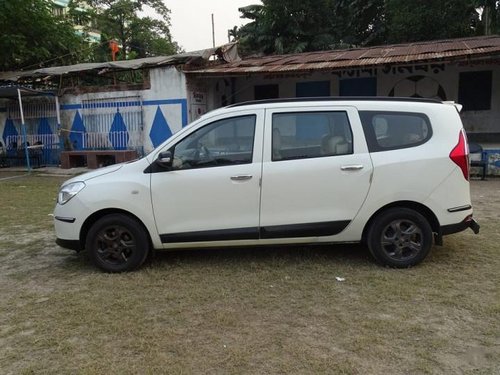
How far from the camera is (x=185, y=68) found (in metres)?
14.4

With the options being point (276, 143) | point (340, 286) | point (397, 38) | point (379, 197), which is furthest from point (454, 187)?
point (397, 38)

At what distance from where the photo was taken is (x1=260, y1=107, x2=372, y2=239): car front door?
4641 millimetres

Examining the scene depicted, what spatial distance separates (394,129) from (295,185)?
3.83 ft

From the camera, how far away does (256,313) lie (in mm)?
3836

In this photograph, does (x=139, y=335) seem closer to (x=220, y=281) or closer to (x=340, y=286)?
(x=220, y=281)

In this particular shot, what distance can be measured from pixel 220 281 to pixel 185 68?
10940mm

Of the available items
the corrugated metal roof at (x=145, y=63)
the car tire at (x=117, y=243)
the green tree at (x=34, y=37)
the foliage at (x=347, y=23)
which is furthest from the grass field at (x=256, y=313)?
the foliage at (x=347, y=23)

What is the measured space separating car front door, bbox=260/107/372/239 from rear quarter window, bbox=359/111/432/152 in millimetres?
108

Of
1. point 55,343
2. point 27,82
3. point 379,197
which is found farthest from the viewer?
point 27,82

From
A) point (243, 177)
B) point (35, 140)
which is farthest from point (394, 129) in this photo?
point (35, 140)

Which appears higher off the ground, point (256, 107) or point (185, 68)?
point (185, 68)

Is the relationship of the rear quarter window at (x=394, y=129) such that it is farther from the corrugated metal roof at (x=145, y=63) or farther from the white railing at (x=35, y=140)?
the white railing at (x=35, y=140)

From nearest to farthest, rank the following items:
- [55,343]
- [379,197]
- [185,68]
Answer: [55,343] → [379,197] → [185,68]

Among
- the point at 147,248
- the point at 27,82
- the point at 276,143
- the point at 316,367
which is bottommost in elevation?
the point at 316,367
